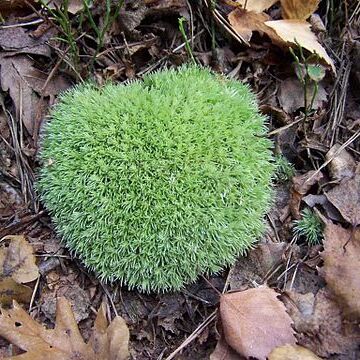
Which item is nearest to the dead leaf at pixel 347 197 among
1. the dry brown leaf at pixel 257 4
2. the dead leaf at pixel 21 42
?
the dry brown leaf at pixel 257 4

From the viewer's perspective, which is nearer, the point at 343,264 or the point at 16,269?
the point at 343,264

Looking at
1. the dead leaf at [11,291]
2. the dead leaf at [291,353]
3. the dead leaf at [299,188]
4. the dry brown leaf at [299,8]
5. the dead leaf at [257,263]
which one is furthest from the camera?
the dry brown leaf at [299,8]

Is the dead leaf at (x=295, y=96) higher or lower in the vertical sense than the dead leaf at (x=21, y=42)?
lower

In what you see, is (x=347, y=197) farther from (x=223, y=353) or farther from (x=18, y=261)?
(x=18, y=261)

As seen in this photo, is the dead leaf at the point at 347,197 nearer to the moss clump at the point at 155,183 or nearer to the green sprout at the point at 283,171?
the green sprout at the point at 283,171

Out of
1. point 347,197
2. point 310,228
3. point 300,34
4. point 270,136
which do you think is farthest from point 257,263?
point 300,34

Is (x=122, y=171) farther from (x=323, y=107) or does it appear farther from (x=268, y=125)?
(x=323, y=107)

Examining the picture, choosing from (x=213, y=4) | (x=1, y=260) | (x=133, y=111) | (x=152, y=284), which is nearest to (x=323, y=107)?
(x=213, y=4)

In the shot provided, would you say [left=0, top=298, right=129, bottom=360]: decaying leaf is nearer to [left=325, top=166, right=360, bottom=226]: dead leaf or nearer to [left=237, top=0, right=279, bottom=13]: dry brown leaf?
[left=325, top=166, right=360, bottom=226]: dead leaf
